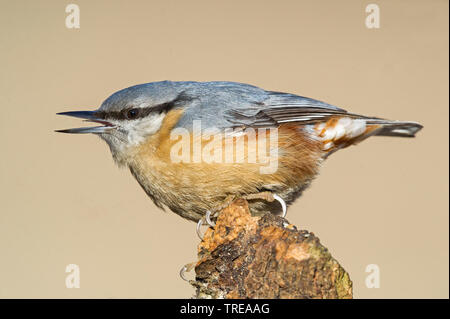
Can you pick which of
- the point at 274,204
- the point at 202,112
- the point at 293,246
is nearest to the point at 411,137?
the point at 274,204

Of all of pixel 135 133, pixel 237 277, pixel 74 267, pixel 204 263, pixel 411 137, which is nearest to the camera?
pixel 237 277

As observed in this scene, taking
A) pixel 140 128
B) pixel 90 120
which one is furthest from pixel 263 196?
pixel 90 120

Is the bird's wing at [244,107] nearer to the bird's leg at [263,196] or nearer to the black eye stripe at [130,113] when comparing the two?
the black eye stripe at [130,113]

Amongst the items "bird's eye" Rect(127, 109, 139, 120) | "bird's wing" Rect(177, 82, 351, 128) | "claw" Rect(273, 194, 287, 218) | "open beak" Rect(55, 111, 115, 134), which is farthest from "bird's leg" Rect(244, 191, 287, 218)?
A: "open beak" Rect(55, 111, 115, 134)

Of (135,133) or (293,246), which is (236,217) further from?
(135,133)

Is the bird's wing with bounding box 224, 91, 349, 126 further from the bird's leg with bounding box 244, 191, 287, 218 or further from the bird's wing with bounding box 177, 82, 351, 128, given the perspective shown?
the bird's leg with bounding box 244, 191, 287, 218

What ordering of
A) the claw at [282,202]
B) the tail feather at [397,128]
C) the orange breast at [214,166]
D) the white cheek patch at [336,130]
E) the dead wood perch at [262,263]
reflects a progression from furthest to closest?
1. the tail feather at [397,128]
2. the white cheek patch at [336,130]
3. the claw at [282,202]
4. the orange breast at [214,166]
5. the dead wood perch at [262,263]

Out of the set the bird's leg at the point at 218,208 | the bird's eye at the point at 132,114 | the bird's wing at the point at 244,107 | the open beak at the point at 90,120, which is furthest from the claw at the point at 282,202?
the open beak at the point at 90,120

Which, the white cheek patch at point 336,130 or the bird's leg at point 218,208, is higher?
the white cheek patch at point 336,130

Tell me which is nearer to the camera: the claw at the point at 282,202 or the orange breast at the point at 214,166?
the orange breast at the point at 214,166
